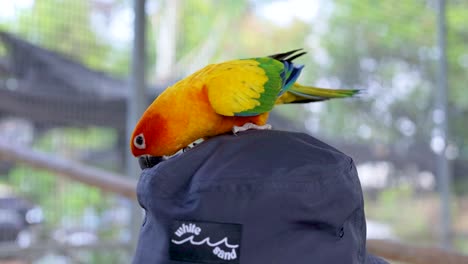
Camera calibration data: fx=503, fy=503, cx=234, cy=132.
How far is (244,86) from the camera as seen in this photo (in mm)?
625

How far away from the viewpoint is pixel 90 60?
1.46m

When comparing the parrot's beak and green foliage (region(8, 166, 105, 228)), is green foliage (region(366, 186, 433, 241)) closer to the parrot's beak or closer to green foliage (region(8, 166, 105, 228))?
green foliage (region(8, 166, 105, 228))

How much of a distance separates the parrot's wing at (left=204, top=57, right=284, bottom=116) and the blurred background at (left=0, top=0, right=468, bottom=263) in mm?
575

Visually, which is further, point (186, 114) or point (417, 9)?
point (417, 9)

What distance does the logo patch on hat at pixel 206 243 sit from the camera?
1.01 ft

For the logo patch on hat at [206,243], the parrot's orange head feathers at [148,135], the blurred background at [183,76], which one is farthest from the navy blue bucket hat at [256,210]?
the blurred background at [183,76]

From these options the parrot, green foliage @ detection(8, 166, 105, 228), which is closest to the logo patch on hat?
the parrot

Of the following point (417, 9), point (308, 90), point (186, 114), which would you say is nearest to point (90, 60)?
point (308, 90)

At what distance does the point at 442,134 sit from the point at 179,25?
1.02 metres

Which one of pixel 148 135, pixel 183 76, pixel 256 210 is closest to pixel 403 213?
pixel 183 76

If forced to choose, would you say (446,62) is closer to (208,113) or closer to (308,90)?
(308,90)

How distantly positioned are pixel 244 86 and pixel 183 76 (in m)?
0.94

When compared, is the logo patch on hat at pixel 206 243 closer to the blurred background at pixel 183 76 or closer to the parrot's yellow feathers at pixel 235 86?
the parrot's yellow feathers at pixel 235 86

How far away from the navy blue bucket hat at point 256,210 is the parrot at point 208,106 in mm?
193
